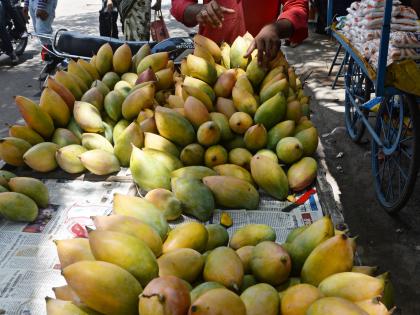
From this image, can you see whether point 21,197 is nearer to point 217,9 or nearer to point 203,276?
point 203,276

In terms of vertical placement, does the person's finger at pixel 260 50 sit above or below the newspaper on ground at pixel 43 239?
above

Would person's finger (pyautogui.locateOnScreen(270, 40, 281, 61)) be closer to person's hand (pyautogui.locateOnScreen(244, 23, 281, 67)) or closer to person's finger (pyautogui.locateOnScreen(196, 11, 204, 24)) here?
person's hand (pyautogui.locateOnScreen(244, 23, 281, 67))

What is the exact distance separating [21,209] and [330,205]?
1.16 metres

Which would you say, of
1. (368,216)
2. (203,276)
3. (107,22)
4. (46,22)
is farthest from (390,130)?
(46,22)

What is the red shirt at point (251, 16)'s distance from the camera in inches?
94.4

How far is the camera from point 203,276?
1098 mm

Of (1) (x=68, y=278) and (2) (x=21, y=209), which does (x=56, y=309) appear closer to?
(1) (x=68, y=278)

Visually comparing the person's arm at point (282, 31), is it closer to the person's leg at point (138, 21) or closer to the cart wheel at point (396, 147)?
the cart wheel at point (396, 147)

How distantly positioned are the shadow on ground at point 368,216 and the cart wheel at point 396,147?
0.38 feet

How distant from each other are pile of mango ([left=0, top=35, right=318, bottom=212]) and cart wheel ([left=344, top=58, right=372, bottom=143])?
6.58ft

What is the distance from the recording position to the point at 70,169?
182 cm

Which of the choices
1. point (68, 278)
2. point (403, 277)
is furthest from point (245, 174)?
point (403, 277)

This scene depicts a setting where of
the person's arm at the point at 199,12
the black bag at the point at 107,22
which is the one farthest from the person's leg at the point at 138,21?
the person's arm at the point at 199,12

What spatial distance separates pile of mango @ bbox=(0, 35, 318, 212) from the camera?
1.65m
